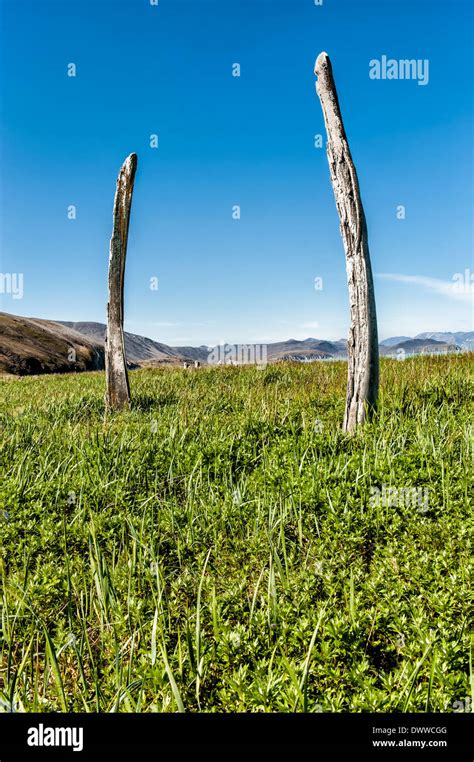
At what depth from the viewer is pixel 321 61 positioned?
7.01 m

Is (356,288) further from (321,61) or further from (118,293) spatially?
(118,293)

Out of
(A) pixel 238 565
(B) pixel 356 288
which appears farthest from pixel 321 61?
(A) pixel 238 565

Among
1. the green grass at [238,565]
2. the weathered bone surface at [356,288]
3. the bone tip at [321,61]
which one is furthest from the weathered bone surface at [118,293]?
the weathered bone surface at [356,288]

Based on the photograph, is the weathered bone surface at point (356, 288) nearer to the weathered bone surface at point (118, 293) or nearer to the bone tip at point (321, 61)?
the bone tip at point (321, 61)

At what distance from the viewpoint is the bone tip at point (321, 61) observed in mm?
6957

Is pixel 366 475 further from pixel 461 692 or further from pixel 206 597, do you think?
pixel 461 692

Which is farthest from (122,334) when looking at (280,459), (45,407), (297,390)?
(280,459)

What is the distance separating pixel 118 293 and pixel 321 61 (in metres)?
5.30

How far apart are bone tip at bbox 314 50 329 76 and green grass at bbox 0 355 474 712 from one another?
4.98 meters

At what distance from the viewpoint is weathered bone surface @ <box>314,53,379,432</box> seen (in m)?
6.59

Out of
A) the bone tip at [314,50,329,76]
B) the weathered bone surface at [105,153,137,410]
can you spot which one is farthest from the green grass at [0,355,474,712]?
the bone tip at [314,50,329,76]

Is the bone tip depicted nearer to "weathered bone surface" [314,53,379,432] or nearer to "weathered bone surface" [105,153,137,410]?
"weathered bone surface" [314,53,379,432]

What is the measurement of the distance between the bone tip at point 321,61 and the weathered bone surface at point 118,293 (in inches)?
167
